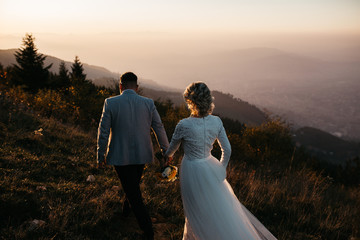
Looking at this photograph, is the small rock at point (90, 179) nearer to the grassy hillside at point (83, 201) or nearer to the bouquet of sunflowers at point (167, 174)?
the grassy hillside at point (83, 201)

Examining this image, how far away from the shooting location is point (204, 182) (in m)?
2.95

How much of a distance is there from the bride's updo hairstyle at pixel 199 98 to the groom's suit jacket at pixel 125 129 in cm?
72

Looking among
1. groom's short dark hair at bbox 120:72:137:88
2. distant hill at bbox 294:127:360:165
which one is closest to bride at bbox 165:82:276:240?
groom's short dark hair at bbox 120:72:137:88

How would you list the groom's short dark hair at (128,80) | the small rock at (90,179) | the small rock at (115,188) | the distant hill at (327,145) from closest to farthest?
the groom's short dark hair at (128,80)
the small rock at (115,188)
the small rock at (90,179)
the distant hill at (327,145)

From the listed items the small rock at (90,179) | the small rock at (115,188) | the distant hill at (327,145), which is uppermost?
the small rock at (90,179)

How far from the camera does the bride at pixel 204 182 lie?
2.88m

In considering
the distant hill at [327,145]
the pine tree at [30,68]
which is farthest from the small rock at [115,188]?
the distant hill at [327,145]

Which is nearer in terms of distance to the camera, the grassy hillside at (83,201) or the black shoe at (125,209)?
the grassy hillside at (83,201)

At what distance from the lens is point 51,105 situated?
11641 mm

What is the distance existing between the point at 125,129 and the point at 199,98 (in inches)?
44.9

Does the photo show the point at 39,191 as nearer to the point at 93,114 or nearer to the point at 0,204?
the point at 0,204

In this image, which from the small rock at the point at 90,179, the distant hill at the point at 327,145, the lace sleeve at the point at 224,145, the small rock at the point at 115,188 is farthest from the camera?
the distant hill at the point at 327,145

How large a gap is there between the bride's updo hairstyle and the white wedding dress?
0.41ft

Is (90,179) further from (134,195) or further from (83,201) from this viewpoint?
(134,195)
